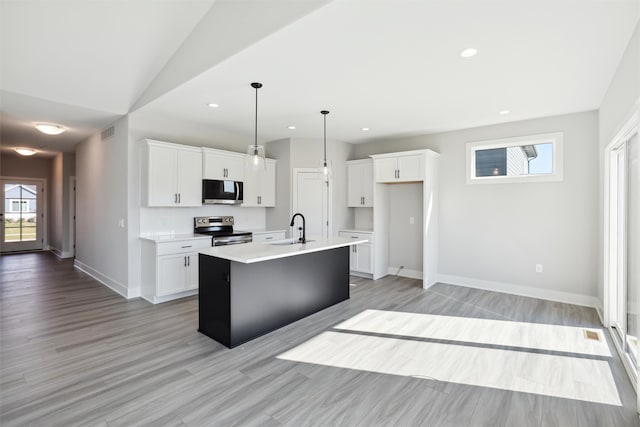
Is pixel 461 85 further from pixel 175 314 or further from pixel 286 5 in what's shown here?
pixel 175 314

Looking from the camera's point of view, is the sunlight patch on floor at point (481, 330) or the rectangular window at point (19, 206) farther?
the rectangular window at point (19, 206)

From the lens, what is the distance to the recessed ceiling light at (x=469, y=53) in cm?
266

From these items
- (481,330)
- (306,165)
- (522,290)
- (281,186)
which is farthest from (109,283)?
(522,290)

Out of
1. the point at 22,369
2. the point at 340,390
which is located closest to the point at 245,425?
the point at 340,390

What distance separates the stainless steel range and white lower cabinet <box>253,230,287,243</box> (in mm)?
217

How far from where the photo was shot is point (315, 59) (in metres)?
2.84

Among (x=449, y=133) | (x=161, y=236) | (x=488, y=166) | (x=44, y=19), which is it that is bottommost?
(x=161, y=236)

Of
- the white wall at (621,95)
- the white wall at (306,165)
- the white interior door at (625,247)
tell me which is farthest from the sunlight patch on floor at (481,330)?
the white wall at (306,165)

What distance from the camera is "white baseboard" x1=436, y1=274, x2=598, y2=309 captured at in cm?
437

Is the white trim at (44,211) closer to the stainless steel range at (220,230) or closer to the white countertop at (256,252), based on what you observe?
the stainless steel range at (220,230)

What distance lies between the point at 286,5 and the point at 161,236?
383 centimetres

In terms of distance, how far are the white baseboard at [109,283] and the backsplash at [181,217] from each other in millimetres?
874

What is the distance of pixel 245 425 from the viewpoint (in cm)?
198

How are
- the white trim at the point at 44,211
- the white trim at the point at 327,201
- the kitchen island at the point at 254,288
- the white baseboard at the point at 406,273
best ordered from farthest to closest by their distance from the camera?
the white trim at the point at 44,211 → the white trim at the point at 327,201 → the white baseboard at the point at 406,273 → the kitchen island at the point at 254,288
